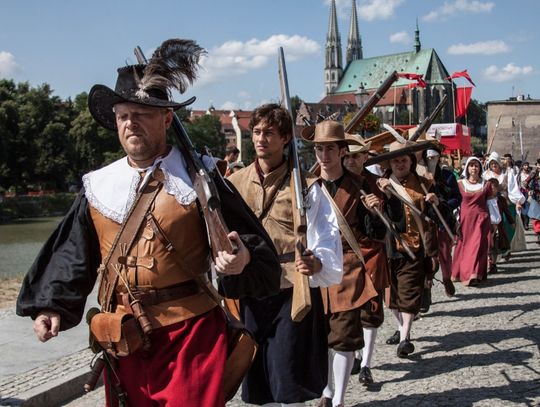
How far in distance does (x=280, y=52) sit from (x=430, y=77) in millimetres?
125966

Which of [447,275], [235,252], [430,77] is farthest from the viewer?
[430,77]

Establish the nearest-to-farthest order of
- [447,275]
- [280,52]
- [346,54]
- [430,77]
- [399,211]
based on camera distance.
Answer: [280,52] < [399,211] < [447,275] < [430,77] < [346,54]

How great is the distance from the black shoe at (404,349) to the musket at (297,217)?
3052 mm

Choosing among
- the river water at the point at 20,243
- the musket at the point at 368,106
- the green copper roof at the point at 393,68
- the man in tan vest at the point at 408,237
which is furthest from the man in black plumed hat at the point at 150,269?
the green copper roof at the point at 393,68

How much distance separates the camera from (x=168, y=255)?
3.02 m

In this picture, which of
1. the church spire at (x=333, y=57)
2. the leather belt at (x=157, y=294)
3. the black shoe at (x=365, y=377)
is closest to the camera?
the leather belt at (x=157, y=294)

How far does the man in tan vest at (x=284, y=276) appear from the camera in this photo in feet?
13.4

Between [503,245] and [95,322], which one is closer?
[95,322]

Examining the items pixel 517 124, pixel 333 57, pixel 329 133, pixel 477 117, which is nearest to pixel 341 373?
pixel 329 133

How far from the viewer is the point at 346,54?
18362 cm

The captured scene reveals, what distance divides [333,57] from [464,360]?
172502 mm

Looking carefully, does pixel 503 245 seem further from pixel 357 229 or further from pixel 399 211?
pixel 357 229

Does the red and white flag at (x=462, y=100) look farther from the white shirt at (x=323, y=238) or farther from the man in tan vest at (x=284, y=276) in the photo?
the white shirt at (x=323, y=238)

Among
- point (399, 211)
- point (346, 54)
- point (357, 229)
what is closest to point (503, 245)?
point (399, 211)
